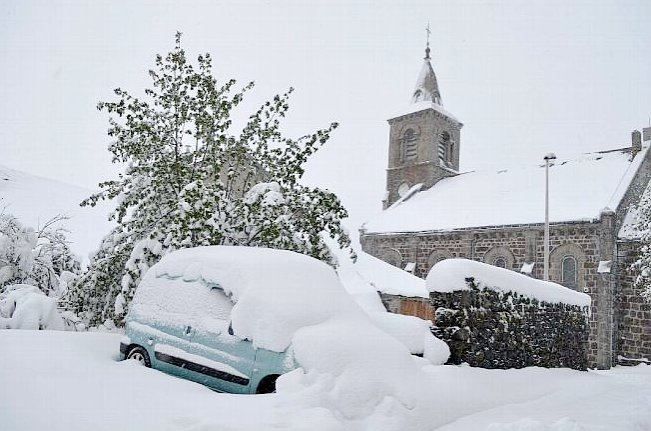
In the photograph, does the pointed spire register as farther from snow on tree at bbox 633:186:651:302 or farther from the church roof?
snow on tree at bbox 633:186:651:302

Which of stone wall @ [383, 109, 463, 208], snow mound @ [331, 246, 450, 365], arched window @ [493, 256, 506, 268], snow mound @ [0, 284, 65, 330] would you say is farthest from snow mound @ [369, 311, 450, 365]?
stone wall @ [383, 109, 463, 208]

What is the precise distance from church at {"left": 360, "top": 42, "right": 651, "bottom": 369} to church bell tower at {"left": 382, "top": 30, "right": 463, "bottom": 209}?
0.22 feet

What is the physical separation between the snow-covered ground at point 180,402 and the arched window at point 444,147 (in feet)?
85.9

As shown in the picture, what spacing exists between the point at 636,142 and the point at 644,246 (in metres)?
7.95

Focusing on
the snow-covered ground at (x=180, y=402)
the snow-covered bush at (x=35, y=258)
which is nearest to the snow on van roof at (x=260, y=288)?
the snow-covered ground at (x=180, y=402)

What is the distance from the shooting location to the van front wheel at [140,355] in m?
6.09

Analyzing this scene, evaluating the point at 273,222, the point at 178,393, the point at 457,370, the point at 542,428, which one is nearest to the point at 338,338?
the point at 178,393

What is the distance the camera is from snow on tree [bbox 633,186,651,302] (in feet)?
59.2

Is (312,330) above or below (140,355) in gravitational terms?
above

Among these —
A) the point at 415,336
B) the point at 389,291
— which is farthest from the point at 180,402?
the point at 389,291

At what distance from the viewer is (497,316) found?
8.58 meters

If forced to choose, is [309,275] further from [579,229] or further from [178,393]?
[579,229]

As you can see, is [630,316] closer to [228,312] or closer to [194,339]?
[228,312]

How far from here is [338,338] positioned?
4805 mm
